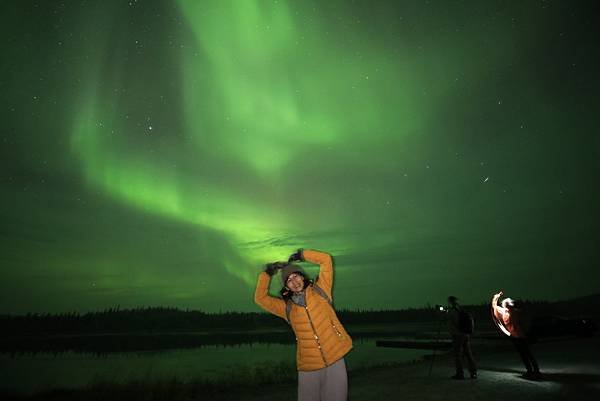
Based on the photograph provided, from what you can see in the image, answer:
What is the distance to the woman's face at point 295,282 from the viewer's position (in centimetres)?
382

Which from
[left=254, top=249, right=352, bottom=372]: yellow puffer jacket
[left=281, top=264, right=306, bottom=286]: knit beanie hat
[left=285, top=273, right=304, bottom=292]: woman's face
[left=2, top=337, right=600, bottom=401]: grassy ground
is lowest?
[left=2, top=337, right=600, bottom=401]: grassy ground

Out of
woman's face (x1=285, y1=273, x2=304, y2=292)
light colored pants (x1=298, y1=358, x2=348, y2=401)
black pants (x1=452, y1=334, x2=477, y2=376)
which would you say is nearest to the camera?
light colored pants (x1=298, y1=358, x2=348, y2=401)

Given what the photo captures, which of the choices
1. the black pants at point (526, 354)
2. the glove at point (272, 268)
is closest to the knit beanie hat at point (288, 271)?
the glove at point (272, 268)

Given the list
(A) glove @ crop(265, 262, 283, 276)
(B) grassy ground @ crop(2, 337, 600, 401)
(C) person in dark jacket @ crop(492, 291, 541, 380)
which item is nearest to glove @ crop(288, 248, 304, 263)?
(A) glove @ crop(265, 262, 283, 276)

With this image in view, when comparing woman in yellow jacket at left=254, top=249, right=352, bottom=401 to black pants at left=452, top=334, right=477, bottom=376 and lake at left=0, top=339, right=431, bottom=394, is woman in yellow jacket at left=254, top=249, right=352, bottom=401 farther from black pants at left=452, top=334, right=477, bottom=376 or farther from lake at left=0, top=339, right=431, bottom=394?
lake at left=0, top=339, right=431, bottom=394

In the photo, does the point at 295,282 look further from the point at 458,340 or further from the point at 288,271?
the point at 458,340

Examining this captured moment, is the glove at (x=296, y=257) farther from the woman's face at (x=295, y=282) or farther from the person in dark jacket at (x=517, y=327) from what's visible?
the person in dark jacket at (x=517, y=327)

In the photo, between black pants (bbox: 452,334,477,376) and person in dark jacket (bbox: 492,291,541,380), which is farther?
black pants (bbox: 452,334,477,376)

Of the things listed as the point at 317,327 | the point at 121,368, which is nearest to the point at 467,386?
the point at 317,327

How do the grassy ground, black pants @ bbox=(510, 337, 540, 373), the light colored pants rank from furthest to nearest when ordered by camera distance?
black pants @ bbox=(510, 337, 540, 373), the grassy ground, the light colored pants

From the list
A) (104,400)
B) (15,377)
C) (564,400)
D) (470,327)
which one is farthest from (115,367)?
(564,400)

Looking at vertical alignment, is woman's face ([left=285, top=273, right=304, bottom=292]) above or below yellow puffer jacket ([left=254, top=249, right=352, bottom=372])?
above

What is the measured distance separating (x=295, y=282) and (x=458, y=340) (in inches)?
329

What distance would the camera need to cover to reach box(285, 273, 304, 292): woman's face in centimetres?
382
